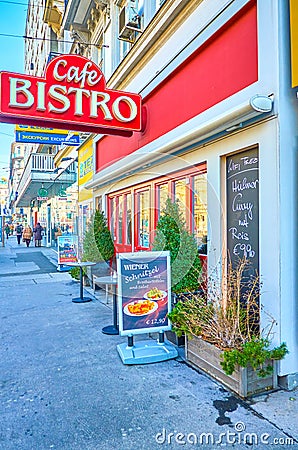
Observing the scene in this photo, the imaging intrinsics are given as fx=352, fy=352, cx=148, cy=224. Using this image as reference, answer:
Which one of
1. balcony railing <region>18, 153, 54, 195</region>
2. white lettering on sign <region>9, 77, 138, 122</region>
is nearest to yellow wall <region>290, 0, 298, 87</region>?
white lettering on sign <region>9, 77, 138, 122</region>

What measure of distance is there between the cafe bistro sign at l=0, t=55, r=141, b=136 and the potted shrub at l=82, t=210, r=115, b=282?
3184 mm

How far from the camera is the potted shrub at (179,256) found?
484cm

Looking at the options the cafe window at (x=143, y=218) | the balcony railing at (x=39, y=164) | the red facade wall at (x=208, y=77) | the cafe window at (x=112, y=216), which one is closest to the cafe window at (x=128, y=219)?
the cafe window at (x=143, y=218)

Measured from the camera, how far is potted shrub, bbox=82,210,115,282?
9.02 metres

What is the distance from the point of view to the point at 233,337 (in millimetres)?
3637

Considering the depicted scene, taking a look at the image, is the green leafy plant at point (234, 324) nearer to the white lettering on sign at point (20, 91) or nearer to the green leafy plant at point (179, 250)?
the green leafy plant at point (179, 250)

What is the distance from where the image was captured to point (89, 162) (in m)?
12.8

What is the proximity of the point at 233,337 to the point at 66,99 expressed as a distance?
4917 millimetres

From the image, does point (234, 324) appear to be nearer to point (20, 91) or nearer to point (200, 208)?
point (200, 208)

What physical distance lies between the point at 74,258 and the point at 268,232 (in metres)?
9.17

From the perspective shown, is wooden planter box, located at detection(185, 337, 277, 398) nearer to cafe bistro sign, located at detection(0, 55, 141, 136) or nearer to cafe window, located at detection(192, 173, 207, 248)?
cafe window, located at detection(192, 173, 207, 248)

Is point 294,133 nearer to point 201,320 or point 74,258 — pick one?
point 201,320

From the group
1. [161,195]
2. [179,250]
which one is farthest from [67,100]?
[179,250]

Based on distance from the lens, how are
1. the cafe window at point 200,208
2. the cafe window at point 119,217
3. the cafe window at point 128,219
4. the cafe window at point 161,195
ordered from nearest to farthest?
1. the cafe window at point 200,208
2. the cafe window at point 161,195
3. the cafe window at point 128,219
4. the cafe window at point 119,217
